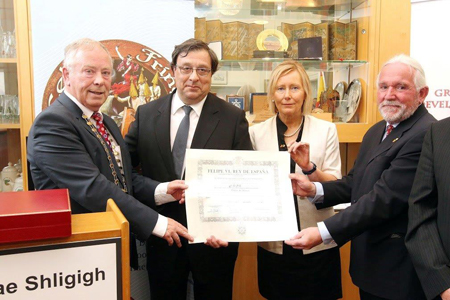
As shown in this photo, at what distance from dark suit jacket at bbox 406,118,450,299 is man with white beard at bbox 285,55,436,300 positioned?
14 centimetres

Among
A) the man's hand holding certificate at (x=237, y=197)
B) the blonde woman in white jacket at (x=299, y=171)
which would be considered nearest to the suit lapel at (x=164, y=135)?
the man's hand holding certificate at (x=237, y=197)

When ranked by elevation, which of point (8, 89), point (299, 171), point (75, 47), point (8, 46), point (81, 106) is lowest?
point (299, 171)

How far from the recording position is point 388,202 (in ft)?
4.98

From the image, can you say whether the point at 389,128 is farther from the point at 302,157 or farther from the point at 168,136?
the point at 168,136

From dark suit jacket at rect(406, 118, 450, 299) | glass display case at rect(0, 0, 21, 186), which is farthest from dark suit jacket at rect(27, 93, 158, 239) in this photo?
glass display case at rect(0, 0, 21, 186)

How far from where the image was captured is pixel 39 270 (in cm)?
84

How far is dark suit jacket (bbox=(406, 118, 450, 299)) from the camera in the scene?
1262 mm

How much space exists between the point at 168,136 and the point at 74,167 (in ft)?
1.88

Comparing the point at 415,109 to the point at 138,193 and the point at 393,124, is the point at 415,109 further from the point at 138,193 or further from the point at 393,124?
the point at 138,193

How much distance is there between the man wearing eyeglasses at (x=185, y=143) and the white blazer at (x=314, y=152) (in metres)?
0.14

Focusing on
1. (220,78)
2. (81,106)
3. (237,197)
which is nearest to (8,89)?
(81,106)

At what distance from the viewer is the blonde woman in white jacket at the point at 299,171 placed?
1.94m

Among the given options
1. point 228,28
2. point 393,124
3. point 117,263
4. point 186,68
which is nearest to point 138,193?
point 186,68

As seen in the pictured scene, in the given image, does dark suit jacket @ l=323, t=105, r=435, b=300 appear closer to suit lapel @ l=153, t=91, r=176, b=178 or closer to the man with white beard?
the man with white beard
